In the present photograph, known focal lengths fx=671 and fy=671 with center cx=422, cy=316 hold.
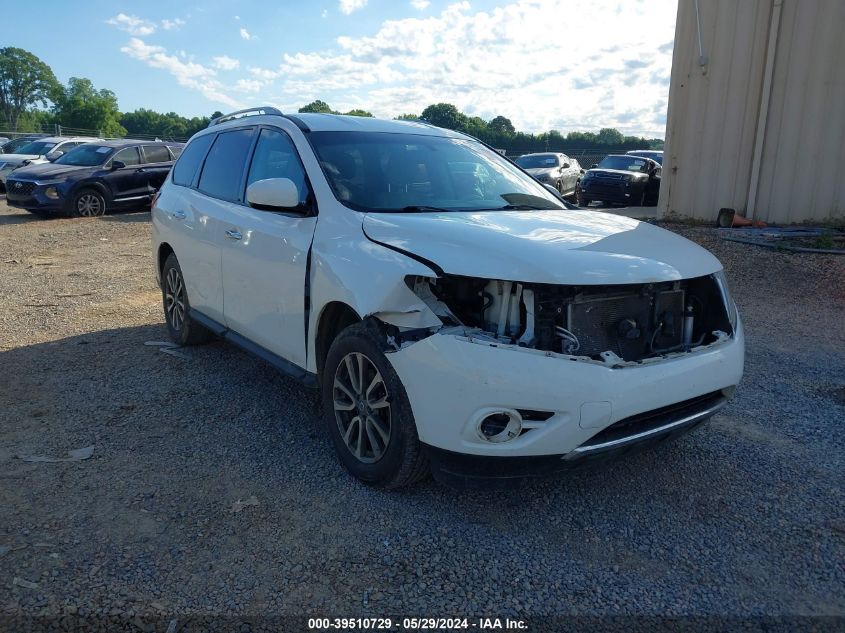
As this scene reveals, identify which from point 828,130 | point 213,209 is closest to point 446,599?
point 213,209

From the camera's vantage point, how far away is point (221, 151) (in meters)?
5.18

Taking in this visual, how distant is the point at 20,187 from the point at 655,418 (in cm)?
1574

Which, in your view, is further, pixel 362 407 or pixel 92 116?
pixel 92 116

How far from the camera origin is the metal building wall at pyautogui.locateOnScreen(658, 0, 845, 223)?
10.3 m

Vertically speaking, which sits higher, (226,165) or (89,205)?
(226,165)

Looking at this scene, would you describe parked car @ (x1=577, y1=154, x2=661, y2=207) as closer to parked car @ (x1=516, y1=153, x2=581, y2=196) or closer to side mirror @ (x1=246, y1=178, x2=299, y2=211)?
parked car @ (x1=516, y1=153, x2=581, y2=196)

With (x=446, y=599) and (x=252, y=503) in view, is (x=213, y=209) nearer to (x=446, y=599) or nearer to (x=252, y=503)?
(x=252, y=503)

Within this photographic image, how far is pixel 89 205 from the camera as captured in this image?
15.2m

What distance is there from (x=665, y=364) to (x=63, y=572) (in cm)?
273

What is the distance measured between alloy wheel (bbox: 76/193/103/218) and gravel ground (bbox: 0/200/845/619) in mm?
11110

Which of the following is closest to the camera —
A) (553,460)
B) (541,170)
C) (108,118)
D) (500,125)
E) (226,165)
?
(553,460)

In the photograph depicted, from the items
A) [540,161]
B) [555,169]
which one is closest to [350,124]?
[555,169]

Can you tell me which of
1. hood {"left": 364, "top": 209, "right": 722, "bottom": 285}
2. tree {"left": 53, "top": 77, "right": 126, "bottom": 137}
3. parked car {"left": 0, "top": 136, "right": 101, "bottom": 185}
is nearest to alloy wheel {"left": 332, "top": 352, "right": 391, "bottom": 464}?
hood {"left": 364, "top": 209, "right": 722, "bottom": 285}

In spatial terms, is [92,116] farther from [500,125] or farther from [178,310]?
[178,310]
